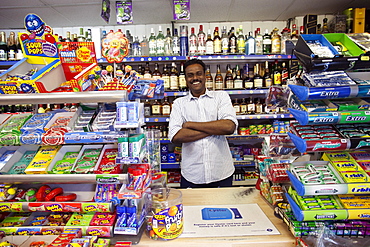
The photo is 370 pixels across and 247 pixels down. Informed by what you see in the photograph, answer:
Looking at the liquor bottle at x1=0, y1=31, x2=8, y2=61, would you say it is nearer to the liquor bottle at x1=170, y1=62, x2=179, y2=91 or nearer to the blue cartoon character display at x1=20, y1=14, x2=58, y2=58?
the liquor bottle at x1=170, y1=62, x2=179, y2=91

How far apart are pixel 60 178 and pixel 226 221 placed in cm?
91

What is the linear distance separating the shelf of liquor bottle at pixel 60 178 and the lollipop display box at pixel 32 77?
18.4 inches

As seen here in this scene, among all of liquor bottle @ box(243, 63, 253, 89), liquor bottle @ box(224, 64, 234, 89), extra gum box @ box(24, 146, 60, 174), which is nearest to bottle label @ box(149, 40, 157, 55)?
liquor bottle @ box(224, 64, 234, 89)

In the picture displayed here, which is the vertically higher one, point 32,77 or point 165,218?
point 32,77

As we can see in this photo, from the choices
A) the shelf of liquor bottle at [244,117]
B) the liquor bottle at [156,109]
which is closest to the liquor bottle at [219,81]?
the shelf of liquor bottle at [244,117]

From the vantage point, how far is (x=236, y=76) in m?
4.06

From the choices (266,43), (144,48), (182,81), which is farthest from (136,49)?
(266,43)

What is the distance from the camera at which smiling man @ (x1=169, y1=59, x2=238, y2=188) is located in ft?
6.77

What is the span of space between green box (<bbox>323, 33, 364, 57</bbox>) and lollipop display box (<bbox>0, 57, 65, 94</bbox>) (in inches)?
61.7

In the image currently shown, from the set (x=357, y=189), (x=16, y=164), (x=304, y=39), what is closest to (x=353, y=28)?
(x=304, y=39)

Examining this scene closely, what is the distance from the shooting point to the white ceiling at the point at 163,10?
11.4 feet

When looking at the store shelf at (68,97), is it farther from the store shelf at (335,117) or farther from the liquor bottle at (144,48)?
the liquor bottle at (144,48)

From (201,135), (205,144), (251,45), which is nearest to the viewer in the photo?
(201,135)

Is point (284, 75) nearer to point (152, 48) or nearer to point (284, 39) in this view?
point (284, 39)
